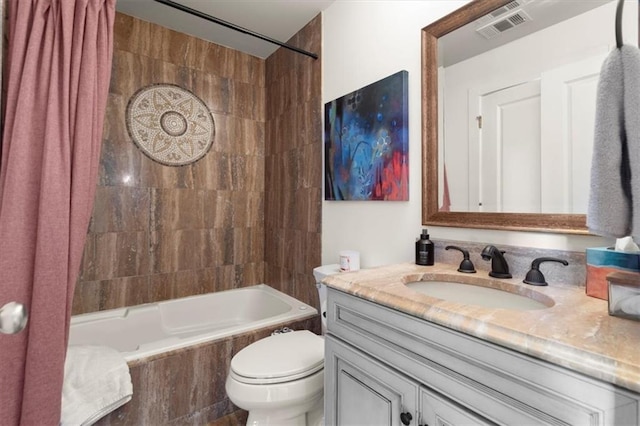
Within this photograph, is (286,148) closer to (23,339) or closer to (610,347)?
(23,339)

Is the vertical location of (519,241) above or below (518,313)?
above

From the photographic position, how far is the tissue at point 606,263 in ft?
2.43

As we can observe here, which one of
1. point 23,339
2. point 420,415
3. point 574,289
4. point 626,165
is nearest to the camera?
point 626,165

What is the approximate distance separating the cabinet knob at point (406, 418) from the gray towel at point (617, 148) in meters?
0.62

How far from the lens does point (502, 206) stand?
1135 mm

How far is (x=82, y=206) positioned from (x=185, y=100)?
1.48m

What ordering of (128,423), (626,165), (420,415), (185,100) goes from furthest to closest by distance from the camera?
(185,100) → (128,423) → (420,415) → (626,165)

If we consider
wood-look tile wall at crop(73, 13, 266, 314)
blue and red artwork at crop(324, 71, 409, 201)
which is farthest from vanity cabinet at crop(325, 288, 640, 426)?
wood-look tile wall at crop(73, 13, 266, 314)

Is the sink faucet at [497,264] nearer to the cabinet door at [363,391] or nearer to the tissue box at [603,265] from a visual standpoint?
the tissue box at [603,265]

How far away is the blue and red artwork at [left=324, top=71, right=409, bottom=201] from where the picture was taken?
4.77 feet

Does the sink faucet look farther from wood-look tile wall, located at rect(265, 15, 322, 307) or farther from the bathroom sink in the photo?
wood-look tile wall, located at rect(265, 15, 322, 307)

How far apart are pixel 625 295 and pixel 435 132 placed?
2.88 feet

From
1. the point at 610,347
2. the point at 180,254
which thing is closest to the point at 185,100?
the point at 180,254

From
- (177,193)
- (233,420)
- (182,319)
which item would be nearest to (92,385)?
(233,420)
